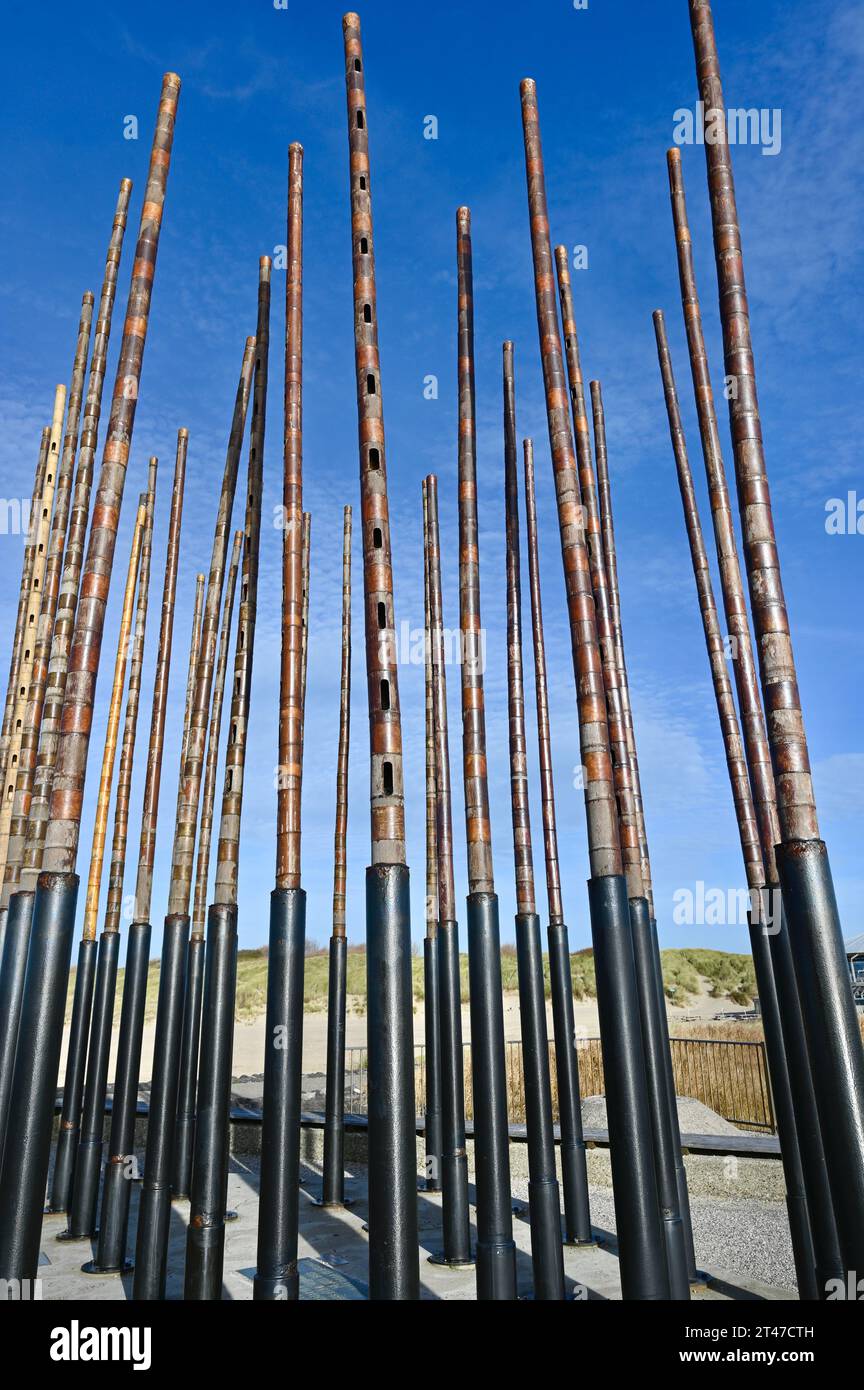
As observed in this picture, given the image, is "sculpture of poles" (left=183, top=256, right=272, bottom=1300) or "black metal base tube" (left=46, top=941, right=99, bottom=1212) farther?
"black metal base tube" (left=46, top=941, right=99, bottom=1212)

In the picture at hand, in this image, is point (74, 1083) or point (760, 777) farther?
point (74, 1083)

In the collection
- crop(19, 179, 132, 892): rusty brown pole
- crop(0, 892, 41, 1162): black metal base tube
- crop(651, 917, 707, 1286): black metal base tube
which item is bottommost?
crop(651, 917, 707, 1286): black metal base tube

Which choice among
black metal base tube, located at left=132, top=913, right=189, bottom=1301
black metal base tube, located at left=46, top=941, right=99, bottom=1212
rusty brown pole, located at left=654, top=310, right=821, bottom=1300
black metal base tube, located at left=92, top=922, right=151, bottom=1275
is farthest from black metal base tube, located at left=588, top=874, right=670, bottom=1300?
black metal base tube, located at left=46, top=941, right=99, bottom=1212

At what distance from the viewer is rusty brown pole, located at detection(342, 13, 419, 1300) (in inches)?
242

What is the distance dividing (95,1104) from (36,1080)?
6713 mm

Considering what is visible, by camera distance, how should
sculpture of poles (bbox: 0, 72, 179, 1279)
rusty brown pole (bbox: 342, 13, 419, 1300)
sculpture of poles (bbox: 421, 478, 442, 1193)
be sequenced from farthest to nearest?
1. sculpture of poles (bbox: 421, 478, 442, 1193)
2. sculpture of poles (bbox: 0, 72, 179, 1279)
3. rusty brown pole (bbox: 342, 13, 419, 1300)

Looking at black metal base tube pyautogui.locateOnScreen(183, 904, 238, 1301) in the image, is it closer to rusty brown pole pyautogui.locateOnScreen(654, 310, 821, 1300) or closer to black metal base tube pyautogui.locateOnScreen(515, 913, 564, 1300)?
black metal base tube pyautogui.locateOnScreen(515, 913, 564, 1300)

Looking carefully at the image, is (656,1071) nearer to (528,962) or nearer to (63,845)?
(528,962)

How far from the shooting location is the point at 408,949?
250 inches

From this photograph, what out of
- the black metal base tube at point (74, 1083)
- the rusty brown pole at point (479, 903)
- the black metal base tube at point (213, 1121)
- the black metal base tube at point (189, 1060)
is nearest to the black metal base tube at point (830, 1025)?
the rusty brown pole at point (479, 903)

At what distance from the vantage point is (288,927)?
817 centimetres

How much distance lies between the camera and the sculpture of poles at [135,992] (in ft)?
36.5

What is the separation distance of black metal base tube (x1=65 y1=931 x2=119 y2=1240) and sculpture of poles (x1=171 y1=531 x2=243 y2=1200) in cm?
114

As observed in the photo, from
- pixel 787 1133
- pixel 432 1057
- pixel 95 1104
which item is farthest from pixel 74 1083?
pixel 787 1133
